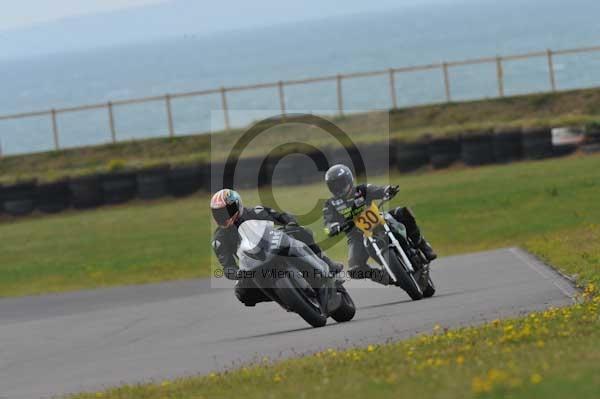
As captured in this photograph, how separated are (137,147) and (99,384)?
32472mm

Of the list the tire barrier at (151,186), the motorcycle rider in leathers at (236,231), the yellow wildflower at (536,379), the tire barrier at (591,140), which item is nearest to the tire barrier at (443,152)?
the tire barrier at (591,140)

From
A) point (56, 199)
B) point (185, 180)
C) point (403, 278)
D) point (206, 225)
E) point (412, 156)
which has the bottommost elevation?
point (206, 225)

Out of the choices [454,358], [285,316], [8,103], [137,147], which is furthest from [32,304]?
[8,103]

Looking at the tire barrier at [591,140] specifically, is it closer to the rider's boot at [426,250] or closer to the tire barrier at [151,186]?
the tire barrier at [151,186]

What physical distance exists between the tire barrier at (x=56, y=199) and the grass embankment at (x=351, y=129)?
8.78 ft

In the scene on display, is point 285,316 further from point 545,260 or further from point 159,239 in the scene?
point 159,239

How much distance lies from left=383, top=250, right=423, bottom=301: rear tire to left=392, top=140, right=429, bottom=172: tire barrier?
19959mm

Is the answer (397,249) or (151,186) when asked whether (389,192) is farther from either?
(151,186)

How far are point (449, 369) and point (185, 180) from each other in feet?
88.5

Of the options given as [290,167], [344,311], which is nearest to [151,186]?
[290,167]

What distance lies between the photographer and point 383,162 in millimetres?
34781

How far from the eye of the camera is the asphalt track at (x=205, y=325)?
11516 millimetres

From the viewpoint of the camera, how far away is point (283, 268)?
1183cm

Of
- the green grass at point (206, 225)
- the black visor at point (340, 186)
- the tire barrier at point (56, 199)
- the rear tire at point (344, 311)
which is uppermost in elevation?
the black visor at point (340, 186)
